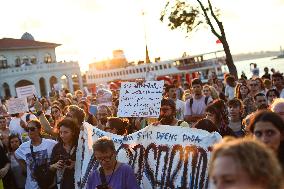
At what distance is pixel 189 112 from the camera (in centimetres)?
820

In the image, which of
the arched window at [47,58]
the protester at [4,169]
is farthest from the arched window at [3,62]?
the protester at [4,169]

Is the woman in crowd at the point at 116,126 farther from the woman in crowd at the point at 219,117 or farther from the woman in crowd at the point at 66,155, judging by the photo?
the woman in crowd at the point at 219,117

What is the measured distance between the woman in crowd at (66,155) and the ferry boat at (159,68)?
3485 centimetres

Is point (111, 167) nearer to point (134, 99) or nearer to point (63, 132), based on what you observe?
point (63, 132)

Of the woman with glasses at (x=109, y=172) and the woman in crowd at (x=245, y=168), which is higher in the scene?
the woman in crowd at (x=245, y=168)

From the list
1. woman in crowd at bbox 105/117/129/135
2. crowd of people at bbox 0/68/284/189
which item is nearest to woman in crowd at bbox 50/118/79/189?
crowd of people at bbox 0/68/284/189

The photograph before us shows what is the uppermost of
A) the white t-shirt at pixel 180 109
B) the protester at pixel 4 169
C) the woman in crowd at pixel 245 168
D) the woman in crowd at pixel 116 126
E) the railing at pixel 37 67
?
the railing at pixel 37 67

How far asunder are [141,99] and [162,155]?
5.04 feet

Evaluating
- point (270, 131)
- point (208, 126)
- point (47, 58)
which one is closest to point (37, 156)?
point (208, 126)

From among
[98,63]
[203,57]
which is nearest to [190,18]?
[203,57]

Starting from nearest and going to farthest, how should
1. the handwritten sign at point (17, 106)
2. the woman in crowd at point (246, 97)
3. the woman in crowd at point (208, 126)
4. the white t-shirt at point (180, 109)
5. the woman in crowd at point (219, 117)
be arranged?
the woman in crowd at point (208, 126) < the woman in crowd at point (219, 117) < the woman in crowd at point (246, 97) < the white t-shirt at point (180, 109) < the handwritten sign at point (17, 106)

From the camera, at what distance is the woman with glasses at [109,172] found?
4301 millimetres

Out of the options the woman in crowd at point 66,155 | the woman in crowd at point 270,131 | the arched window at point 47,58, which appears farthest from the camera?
the arched window at point 47,58

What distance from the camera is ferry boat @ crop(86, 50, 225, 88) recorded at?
2094 inches
